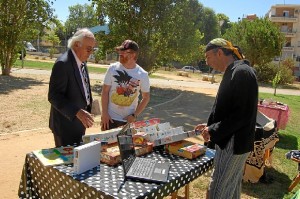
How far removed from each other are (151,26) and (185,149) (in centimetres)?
1469

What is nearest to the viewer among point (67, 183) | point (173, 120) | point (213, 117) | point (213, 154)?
point (67, 183)

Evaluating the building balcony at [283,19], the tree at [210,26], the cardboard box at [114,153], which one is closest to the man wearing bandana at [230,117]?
the cardboard box at [114,153]

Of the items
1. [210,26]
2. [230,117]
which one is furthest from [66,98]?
[210,26]

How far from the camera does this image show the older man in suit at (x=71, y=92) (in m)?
2.98

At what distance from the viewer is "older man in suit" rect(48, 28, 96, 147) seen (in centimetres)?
298

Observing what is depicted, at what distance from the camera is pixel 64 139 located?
10.5 ft

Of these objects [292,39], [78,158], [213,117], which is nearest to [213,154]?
[213,117]

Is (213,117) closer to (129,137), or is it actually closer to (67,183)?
(129,137)

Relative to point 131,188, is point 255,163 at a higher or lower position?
lower

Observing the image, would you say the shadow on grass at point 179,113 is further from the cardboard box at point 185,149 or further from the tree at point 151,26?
the cardboard box at point 185,149

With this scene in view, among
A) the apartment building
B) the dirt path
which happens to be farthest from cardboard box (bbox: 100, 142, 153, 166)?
the apartment building

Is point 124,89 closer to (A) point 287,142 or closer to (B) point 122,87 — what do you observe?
(B) point 122,87

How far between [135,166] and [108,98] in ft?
5.17

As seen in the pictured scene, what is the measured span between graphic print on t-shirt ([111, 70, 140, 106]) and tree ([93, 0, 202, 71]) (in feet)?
42.3
